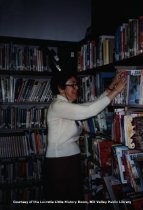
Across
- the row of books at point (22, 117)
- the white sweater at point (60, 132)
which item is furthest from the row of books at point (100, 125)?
the row of books at point (22, 117)

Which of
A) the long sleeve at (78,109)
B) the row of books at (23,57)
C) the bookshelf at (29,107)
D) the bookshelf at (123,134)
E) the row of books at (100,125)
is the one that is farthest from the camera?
the row of books at (23,57)

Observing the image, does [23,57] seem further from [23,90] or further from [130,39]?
[130,39]

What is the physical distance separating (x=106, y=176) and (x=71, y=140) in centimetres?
53

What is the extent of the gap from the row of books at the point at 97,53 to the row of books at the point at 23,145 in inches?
41.4

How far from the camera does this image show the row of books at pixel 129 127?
2146 millimetres

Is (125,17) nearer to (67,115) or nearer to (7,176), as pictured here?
(67,115)

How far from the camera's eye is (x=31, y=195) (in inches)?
148

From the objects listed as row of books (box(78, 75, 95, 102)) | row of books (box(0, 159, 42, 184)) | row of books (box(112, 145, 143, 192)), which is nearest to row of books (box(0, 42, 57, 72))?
row of books (box(78, 75, 95, 102))

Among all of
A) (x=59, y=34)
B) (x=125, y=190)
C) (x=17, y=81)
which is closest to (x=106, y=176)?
(x=125, y=190)

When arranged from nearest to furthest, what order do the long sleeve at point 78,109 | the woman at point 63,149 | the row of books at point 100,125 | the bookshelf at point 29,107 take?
the long sleeve at point 78,109
the woman at point 63,149
the row of books at point 100,125
the bookshelf at point 29,107

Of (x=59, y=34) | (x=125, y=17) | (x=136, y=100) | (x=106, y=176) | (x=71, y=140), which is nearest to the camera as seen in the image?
(x=136, y=100)

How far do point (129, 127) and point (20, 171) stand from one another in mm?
1946

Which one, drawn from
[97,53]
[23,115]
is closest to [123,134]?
[97,53]

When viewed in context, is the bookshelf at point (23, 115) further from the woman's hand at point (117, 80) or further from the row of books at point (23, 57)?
the woman's hand at point (117, 80)
